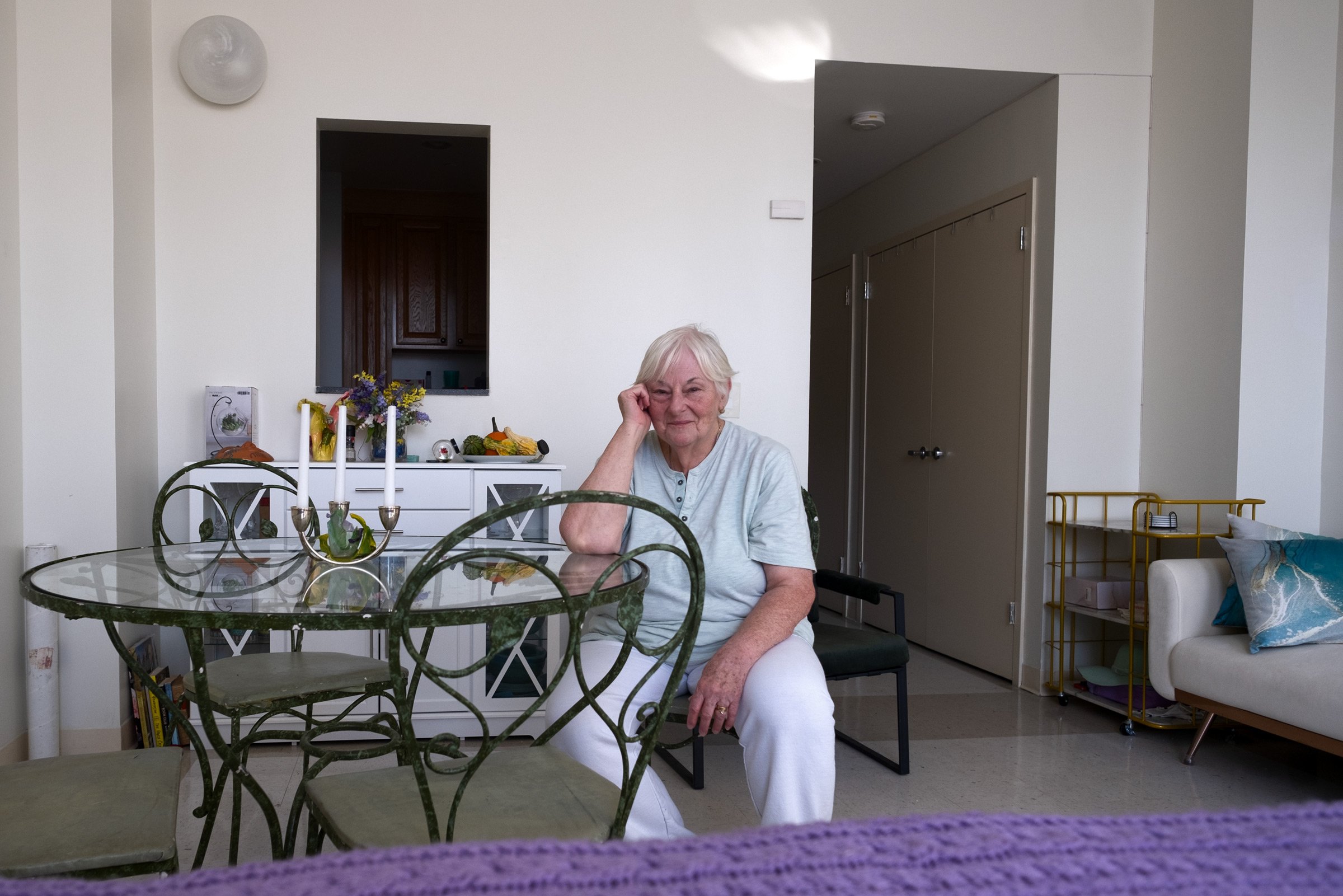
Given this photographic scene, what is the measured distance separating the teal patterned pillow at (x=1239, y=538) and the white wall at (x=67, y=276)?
3.25 m

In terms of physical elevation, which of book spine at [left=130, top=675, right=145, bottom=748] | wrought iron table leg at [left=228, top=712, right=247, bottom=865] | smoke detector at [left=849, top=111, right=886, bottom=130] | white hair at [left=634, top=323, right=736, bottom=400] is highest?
smoke detector at [left=849, top=111, right=886, bottom=130]

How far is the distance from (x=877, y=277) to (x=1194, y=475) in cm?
213

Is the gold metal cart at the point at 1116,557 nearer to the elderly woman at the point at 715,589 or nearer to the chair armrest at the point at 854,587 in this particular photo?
the chair armrest at the point at 854,587

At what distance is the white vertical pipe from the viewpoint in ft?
8.95

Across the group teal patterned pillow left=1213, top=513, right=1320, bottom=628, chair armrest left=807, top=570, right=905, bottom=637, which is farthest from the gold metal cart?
chair armrest left=807, top=570, right=905, bottom=637

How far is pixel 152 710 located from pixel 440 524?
3.18 feet

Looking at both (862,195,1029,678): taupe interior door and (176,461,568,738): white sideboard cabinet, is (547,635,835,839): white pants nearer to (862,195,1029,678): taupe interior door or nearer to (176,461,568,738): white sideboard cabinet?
(176,461,568,738): white sideboard cabinet

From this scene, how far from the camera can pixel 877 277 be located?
5.25 m

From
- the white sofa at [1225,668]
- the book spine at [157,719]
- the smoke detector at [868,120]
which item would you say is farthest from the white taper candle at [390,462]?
the smoke detector at [868,120]

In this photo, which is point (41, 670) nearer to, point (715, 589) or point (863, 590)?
point (715, 589)

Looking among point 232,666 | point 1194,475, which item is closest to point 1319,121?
point 1194,475

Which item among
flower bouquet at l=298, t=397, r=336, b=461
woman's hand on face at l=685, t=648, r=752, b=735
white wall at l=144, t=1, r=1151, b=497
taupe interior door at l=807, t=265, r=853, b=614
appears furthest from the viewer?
taupe interior door at l=807, t=265, r=853, b=614

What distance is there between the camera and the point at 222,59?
311 cm

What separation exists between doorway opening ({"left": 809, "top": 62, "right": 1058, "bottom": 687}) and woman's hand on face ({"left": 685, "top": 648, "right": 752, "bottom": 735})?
2.45 metres
